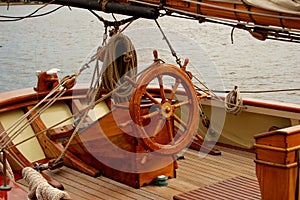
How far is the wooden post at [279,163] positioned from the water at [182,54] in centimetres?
785

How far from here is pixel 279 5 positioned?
3.15 meters

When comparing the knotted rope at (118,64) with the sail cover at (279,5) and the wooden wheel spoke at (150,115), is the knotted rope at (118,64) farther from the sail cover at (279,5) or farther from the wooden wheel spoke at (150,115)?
the sail cover at (279,5)

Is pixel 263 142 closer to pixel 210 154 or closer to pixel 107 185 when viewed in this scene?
pixel 107 185

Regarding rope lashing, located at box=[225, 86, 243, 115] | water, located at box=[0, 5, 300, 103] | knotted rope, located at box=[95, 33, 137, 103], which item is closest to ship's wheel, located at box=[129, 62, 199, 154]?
knotted rope, located at box=[95, 33, 137, 103]

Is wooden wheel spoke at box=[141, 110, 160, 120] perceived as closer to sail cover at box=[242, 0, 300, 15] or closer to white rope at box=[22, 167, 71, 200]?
white rope at box=[22, 167, 71, 200]

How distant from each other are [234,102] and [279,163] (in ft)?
8.33

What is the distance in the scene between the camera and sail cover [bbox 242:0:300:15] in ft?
10.2

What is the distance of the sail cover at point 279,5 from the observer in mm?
3102

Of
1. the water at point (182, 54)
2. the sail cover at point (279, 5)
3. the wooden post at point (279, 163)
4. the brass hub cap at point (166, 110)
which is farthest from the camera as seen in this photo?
the water at point (182, 54)

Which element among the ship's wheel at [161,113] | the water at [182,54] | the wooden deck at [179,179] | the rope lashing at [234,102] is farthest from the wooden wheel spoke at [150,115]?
the water at [182,54]

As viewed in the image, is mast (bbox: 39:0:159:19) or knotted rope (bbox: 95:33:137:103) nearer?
mast (bbox: 39:0:159:19)

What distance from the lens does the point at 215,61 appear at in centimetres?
1934

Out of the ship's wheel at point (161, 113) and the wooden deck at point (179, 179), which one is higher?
the ship's wheel at point (161, 113)

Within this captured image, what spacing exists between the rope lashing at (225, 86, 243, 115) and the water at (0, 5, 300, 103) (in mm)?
5391
